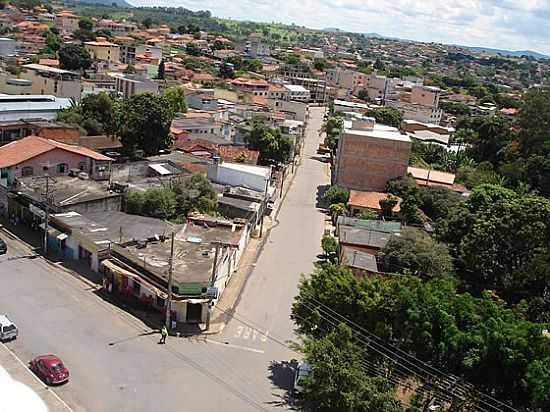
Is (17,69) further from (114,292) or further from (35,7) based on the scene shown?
(35,7)

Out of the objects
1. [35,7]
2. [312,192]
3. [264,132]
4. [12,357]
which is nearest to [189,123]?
[264,132]

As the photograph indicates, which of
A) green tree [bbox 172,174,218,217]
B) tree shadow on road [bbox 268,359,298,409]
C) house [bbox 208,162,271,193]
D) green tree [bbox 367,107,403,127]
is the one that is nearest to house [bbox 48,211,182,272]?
green tree [bbox 172,174,218,217]

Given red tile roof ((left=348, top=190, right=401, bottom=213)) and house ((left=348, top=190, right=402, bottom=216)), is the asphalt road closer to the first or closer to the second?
house ((left=348, top=190, right=402, bottom=216))

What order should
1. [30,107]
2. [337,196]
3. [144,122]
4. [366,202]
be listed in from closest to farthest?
[366,202] → [337,196] → [144,122] → [30,107]

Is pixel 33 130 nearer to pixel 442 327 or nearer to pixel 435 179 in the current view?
pixel 435 179

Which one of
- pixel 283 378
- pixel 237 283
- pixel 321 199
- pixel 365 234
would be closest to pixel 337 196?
pixel 321 199

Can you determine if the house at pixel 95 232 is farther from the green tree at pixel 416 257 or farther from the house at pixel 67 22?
the house at pixel 67 22
